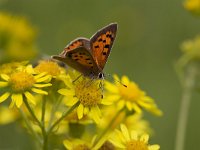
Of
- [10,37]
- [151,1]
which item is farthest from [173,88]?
[10,37]

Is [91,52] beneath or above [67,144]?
above

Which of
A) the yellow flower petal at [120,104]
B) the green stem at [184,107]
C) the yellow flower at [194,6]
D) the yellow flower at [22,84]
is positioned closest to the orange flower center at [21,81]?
the yellow flower at [22,84]

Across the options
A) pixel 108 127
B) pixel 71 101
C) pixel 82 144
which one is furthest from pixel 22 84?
pixel 108 127

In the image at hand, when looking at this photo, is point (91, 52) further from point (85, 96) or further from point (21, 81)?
point (21, 81)

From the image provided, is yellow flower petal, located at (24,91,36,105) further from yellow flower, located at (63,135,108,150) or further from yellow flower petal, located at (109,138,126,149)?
yellow flower petal, located at (109,138,126,149)

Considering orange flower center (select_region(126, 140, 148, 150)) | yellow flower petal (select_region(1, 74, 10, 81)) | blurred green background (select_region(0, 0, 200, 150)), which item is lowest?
orange flower center (select_region(126, 140, 148, 150))

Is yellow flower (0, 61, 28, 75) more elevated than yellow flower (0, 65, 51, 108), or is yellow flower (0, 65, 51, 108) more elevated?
yellow flower (0, 61, 28, 75)

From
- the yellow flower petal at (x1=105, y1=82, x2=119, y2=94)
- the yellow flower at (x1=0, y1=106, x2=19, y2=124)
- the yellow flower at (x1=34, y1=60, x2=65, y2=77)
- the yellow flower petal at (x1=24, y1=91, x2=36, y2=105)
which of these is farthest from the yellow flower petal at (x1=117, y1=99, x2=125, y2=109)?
the yellow flower at (x1=0, y1=106, x2=19, y2=124)

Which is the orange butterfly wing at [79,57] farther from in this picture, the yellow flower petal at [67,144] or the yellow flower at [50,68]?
the yellow flower petal at [67,144]
